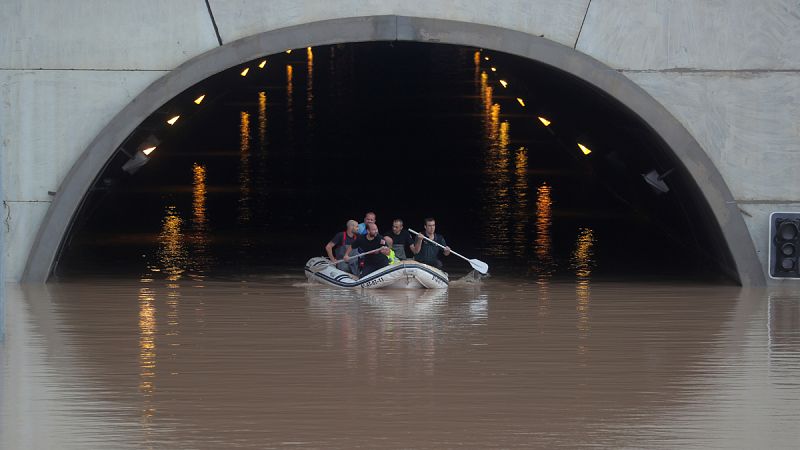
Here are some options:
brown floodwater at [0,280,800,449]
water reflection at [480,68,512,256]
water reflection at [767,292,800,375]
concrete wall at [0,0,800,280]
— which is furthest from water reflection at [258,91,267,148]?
water reflection at [767,292,800,375]

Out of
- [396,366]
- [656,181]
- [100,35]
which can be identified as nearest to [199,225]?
[100,35]

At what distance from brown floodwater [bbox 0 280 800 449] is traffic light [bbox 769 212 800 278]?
0.57 m

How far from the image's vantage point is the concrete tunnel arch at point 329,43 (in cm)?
1966

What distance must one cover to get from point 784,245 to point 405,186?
609 inches

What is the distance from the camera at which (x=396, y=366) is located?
47.1 feet

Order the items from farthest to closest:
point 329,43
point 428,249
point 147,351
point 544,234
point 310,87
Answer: point 310,87 → point 544,234 → point 428,249 → point 329,43 → point 147,351

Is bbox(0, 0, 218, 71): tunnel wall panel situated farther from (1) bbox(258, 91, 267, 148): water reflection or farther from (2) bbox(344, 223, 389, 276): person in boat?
(1) bbox(258, 91, 267, 148): water reflection

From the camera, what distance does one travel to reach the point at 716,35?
65.9 ft

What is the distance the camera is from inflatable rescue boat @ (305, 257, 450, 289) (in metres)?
20.6

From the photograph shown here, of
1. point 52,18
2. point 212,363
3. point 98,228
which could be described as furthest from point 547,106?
point 212,363

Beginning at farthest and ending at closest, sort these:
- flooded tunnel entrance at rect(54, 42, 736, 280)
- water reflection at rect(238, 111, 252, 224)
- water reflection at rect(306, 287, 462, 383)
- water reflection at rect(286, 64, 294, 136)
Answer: water reflection at rect(286, 64, 294, 136)
water reflection at rect(238, 111, 252, 224)
flooded tunnel entrance at rect(54, 42, 736, 280)
water reflection at rect(306, 287, 462, 383)

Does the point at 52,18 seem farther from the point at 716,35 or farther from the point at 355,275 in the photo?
the point at 716,35

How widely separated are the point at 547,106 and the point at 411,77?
26.8 metres

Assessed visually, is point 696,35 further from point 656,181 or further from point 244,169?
point 244,169
